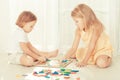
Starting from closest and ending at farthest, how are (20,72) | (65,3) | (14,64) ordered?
(20,72), (14,64), (65,3)

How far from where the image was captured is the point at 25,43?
205 cm

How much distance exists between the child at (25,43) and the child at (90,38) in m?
0.30

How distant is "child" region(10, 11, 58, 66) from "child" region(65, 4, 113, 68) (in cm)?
30

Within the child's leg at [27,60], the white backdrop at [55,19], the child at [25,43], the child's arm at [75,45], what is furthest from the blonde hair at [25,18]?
the white backdrop at [55,19]

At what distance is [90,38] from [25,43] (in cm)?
47

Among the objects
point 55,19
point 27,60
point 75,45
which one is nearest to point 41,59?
point 27,60

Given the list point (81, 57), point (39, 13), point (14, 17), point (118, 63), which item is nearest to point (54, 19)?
point (39, 13)

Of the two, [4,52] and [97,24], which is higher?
[97,24]

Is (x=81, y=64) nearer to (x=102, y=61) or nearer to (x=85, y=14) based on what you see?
(x=102, y=61)

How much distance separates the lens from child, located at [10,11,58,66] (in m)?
2.03

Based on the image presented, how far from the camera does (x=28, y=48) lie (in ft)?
6.79

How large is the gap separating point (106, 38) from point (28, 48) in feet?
1.92

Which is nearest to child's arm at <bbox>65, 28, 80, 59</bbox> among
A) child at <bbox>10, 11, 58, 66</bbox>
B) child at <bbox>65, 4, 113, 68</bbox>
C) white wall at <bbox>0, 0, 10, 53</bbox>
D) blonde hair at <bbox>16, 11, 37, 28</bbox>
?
child at <bbox>65, 4, 113, 68</bbox>

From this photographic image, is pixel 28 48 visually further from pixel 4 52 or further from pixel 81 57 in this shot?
pixel 4 52
